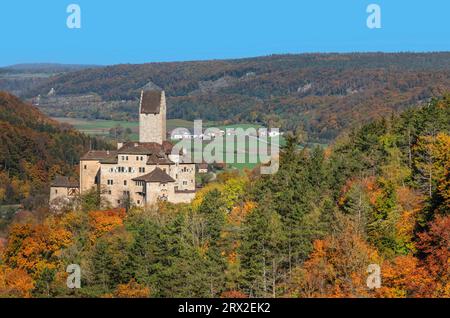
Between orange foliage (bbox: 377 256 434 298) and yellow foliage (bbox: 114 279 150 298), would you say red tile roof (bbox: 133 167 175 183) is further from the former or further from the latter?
orange foliage (bbox: 377 256 434 298)

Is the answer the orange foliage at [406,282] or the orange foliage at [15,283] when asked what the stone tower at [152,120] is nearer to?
the orange foliage at [15,283]

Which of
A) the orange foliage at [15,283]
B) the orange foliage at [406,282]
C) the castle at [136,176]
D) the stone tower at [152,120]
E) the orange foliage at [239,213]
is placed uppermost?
the stone tower at [152,120]

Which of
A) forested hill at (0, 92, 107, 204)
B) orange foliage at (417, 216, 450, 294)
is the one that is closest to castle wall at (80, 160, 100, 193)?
forested hill at (0, 92, 107, 204)

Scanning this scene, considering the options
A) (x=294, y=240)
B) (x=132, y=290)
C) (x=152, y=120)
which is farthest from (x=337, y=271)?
(x=152, y=120)

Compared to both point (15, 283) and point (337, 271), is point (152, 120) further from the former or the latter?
point (337, 271)

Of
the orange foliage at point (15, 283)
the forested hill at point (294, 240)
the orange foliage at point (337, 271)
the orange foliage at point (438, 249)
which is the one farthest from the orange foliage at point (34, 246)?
the orange foliage at point (438, 249)
